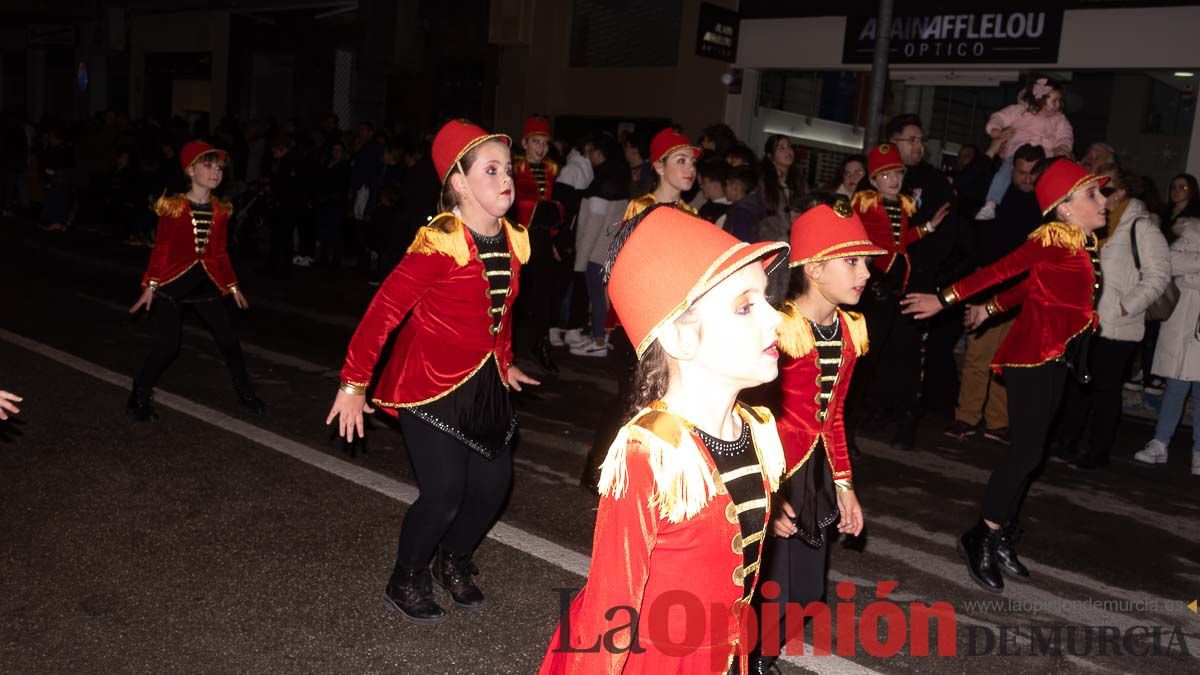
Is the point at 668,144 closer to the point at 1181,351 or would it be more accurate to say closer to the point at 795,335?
the point at 795,335

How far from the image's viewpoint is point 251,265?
666 inches

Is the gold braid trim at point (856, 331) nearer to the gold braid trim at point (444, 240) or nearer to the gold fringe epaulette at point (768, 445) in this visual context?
the gold fringe epaulette at point (768, 445)

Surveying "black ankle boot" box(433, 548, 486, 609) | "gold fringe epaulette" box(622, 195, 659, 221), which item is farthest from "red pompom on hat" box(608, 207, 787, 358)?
"gold fringe epaulette" box(622, 195, 659, 221)

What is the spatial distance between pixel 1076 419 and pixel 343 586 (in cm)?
622

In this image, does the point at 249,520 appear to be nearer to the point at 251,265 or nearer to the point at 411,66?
the point at 251,265

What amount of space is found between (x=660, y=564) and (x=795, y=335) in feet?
5.59

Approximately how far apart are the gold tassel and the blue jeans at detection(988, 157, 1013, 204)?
292 inches

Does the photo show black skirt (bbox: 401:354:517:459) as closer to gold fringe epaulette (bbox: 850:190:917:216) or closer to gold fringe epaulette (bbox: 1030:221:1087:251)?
gold fringe epaulette (bbox: 1030:221:1087:251)

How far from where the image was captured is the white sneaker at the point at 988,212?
10.6 metres

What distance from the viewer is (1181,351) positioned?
8508 mm

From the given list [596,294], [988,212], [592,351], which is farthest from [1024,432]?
[592,351]

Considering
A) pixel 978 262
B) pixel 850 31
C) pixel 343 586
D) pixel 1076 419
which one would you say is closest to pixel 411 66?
pixel 850 31

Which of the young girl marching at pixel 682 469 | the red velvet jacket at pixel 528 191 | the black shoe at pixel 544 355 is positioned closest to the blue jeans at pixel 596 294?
the red velvet jacket at pixel 528 191

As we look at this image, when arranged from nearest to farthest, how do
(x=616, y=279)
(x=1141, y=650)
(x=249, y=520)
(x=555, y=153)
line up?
(x=616, y=279)
(x=1141, y=650)
(x=249, y=520)
(x=555, y=153)
